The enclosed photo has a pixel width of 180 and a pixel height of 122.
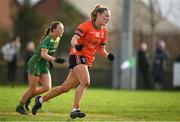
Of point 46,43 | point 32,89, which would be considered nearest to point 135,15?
point 32,89

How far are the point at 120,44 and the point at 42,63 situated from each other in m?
18.7

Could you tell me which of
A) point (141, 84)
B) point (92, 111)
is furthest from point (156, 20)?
point (92, 111)

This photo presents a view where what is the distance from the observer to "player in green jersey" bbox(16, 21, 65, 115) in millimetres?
15703

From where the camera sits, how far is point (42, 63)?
52.5ft

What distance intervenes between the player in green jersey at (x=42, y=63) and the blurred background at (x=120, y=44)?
1530cm

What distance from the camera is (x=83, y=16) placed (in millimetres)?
55594

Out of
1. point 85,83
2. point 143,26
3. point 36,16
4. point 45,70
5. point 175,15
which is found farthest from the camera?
point 143,26

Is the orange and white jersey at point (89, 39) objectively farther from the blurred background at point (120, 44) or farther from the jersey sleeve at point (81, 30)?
the blurred background at point (120, 44)

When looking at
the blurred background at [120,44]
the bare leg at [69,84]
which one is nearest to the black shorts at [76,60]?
the bare leg at [69,84]

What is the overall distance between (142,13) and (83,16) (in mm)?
4607

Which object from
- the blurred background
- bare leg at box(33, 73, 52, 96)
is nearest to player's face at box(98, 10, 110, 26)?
bare leg at box(33, 73, 52, 96)

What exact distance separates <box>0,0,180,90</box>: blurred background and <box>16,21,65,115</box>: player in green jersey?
1530 cm

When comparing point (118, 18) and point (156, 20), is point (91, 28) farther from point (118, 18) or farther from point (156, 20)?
point (118, 18)

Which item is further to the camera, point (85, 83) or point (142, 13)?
point (142, 13)
